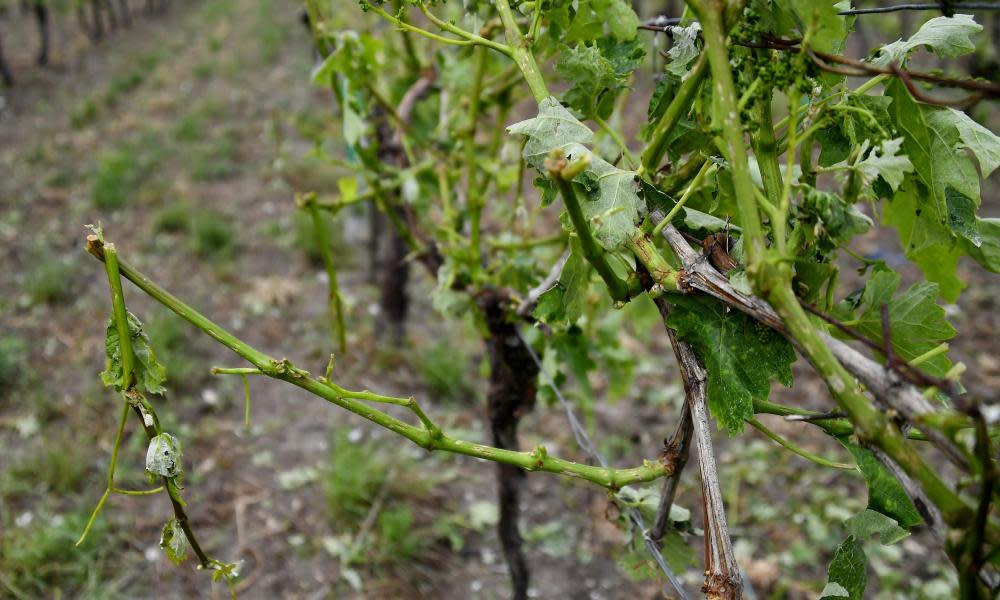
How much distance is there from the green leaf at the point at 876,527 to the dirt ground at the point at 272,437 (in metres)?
0.47

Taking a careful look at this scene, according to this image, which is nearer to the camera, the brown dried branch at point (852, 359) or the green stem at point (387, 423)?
the brown dried branch at point (852, 359)

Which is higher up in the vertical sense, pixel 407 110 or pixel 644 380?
pixel 407 110

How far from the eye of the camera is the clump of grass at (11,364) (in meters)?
3.43

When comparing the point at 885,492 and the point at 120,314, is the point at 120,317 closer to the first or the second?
the point at 120,314

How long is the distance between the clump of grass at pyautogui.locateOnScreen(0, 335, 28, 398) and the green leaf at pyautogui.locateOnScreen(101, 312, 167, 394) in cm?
323

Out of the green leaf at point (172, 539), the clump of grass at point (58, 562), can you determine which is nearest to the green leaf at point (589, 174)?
the green leaf at point (172, 539)

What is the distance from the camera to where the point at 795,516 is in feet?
9.71

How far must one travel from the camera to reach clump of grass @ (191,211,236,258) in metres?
4.68

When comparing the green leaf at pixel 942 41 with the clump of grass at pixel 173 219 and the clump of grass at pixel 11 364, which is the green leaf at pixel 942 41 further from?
the clump of grass at pixel 173 219

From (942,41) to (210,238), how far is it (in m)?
4.64

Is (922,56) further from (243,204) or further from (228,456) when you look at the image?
(228,456)

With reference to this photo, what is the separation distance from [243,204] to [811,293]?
5.44 meters

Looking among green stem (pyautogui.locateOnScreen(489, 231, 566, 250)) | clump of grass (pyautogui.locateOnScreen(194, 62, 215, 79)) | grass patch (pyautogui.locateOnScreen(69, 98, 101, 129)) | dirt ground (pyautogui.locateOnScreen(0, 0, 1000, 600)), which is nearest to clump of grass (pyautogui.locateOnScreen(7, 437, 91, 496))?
dirt ground (pyautogui.locateOnScreen(0, 0, 1000, 600))

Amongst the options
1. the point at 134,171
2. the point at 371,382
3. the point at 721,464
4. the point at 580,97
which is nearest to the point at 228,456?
the point at 371,382
